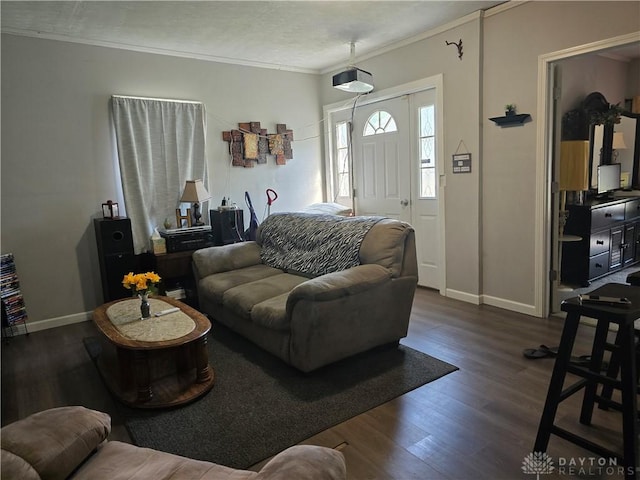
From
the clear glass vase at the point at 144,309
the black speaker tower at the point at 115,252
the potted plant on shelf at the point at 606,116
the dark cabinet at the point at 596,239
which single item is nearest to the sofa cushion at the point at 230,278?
the clear glass vase at the point at 144,309

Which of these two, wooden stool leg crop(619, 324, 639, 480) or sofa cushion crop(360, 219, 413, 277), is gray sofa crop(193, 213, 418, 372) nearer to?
sofa cushion crop(360, 219, 413, 277)

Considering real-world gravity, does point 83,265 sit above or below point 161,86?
below

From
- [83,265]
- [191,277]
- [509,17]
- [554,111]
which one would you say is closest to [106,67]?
[83,265]

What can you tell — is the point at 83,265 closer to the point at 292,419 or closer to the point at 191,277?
the point at 191,277

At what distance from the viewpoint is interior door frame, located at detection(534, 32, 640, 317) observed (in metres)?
3.27

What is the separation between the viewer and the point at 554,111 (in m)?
3.36

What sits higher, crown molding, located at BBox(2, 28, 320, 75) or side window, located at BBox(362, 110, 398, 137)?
crown molding, located at BBox(2, 28, 320, 75)

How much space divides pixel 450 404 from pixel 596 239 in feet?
10.2

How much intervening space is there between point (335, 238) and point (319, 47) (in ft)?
7.50

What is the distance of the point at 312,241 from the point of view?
11.7 feet

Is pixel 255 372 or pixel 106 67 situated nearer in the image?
pixel 255 372

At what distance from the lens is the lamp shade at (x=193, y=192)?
4.29m

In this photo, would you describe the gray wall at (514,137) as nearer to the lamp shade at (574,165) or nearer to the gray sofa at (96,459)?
Result: the lamp shade at (574,165)

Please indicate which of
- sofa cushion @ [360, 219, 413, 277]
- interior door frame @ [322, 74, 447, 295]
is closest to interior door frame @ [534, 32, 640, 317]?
interior door frame @ [322, 74, 447, 295]
